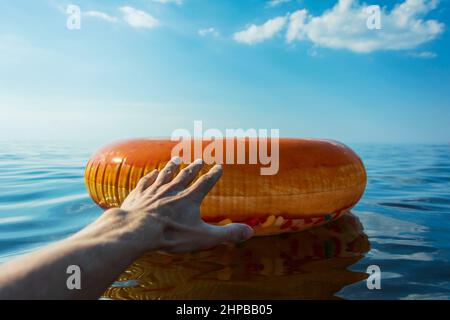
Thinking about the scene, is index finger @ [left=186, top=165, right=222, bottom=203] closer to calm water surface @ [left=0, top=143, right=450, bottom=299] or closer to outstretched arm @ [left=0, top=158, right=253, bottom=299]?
outstretched arm @ [left=0, top=158, right=253, bottom=299]

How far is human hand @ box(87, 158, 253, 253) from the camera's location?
1215 mm

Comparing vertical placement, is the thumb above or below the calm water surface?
above

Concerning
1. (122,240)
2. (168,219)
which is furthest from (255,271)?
(122,240)

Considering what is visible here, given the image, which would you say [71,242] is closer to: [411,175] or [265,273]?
[265,273]

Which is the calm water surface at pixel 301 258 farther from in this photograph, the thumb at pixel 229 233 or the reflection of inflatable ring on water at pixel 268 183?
the thumb at pixel 229 233

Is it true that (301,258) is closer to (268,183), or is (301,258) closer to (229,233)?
(268,183)

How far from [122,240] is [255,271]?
1.35m

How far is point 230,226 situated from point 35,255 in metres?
0.70

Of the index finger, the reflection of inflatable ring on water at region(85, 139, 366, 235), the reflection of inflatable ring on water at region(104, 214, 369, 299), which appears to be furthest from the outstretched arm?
the reflection of inflatable ring on water at region(85, 139, 366, 235)

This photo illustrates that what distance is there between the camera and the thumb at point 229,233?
141cm

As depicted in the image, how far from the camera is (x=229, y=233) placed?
1436mm

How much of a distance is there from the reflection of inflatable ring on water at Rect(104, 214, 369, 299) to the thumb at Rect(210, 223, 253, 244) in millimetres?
639

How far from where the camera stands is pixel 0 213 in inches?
160

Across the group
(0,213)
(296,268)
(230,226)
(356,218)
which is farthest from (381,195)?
(0,213)
